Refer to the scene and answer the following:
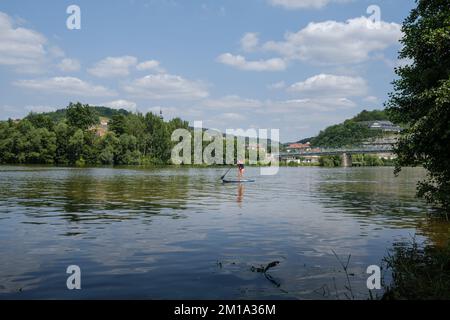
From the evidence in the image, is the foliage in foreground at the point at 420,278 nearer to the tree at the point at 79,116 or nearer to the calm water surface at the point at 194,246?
the calm water surface at the point at 194,246

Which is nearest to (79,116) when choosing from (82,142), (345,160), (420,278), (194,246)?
(82,142)

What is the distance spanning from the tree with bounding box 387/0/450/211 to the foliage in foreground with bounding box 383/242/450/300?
22.8 ft

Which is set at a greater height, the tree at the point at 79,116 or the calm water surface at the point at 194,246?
the tree at the point at 79,116

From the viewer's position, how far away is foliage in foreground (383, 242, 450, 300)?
9.43m

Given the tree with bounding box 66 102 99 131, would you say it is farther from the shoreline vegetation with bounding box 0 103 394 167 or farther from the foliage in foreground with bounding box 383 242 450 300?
the foliage in foreground with bounding box 383 242 450 300

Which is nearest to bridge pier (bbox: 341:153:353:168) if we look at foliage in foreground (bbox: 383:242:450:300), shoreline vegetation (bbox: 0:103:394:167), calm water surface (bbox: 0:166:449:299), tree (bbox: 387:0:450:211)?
shoreline vegetation (bbox: 0:103:394:167)

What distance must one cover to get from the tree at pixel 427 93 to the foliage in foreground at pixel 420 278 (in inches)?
273

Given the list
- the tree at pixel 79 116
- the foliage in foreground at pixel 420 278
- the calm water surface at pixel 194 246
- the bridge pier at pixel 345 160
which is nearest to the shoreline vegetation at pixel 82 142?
the tree at pixel 79 116

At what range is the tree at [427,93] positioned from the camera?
18.8m

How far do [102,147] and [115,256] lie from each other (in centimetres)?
13597

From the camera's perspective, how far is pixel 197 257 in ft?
47.4

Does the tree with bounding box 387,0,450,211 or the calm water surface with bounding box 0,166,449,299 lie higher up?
the tree with bounding box 387,0,450,211
